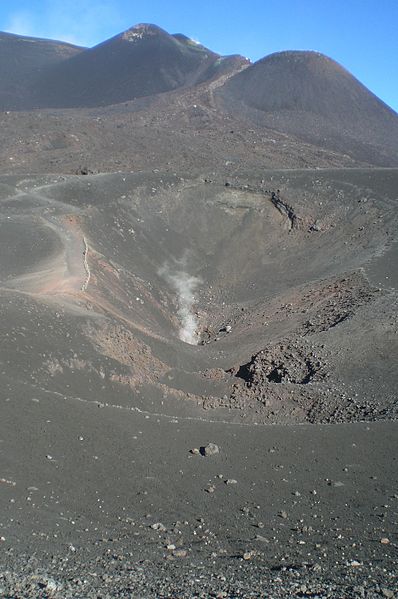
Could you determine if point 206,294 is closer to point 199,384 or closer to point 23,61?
point 199,384

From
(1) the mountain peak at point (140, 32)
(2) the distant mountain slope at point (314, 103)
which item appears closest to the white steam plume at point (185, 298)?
(2) the distant mountain slope at point (314, 103)

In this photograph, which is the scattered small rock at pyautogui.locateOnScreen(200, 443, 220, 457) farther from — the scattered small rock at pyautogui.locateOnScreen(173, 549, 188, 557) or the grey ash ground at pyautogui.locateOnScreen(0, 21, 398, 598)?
the scattered small rock at pyautogui.locateOnScreen(173, 549, 188, 557)

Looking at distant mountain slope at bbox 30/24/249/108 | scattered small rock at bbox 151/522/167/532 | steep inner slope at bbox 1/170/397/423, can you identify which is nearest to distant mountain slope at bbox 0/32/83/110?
distant mountain slope at bbox 30/24/249/108

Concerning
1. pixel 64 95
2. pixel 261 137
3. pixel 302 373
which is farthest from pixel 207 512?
pixel 64 95

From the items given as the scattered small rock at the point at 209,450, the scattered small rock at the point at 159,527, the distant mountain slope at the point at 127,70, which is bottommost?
the scattered small rock at the point at 159,527

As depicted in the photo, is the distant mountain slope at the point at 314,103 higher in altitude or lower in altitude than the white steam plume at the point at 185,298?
higher

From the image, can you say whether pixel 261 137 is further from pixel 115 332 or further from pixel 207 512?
pixel 207 512

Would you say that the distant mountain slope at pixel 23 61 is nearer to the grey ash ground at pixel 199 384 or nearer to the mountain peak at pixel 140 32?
the mountain peak at pixel 140 32
